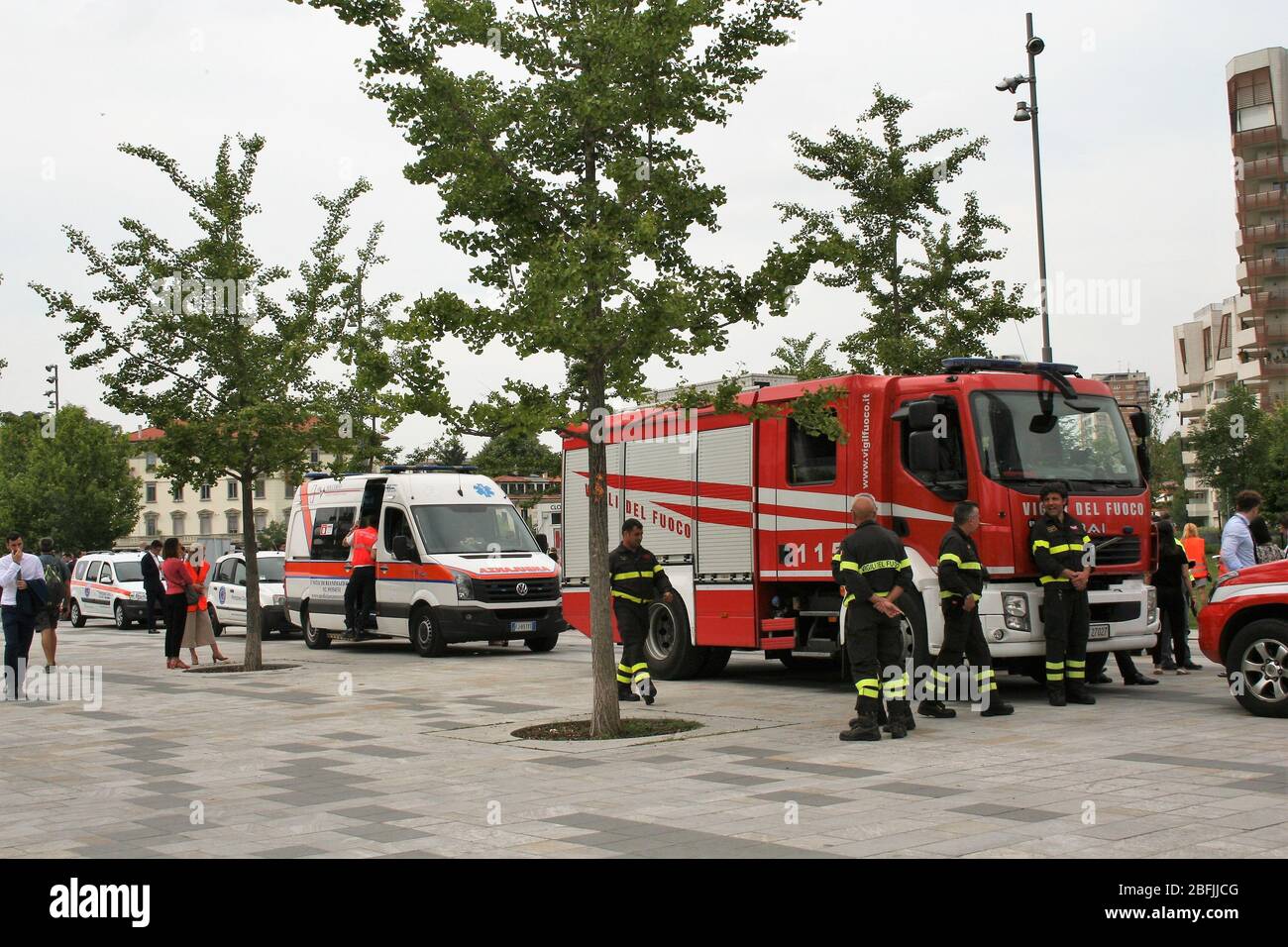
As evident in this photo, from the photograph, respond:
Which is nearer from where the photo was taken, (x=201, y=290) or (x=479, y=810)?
(x=479, y=810)

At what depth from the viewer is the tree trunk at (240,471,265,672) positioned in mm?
18750

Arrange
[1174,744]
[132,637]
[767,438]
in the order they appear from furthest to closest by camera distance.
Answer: [132,637] → [767,438] → [1174,744]

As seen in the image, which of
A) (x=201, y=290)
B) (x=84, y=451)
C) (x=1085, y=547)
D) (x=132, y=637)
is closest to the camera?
(x=1085, y=547)

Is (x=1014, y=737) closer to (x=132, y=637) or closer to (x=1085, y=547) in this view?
(x=1085, y=547)

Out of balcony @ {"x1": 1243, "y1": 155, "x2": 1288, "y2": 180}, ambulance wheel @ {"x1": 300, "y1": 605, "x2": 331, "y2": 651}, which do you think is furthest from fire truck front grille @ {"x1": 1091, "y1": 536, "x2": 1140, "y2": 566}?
balcony @ {"x1": 1243, "y1": 155, "x2": 1288, "y2": 180}

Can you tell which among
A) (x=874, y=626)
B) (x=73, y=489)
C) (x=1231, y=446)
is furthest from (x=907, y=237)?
(x=73, y=489)

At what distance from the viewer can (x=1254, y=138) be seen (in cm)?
8338

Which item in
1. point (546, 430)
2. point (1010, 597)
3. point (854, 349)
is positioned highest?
point (854, 349)

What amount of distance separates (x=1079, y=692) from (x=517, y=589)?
403 inches

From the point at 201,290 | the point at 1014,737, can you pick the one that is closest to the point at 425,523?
the point at 201,290

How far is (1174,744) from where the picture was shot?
32.0 ft

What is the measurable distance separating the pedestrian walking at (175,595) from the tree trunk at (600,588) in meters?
9.54

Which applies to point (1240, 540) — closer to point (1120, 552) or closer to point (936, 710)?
point (1120, 552)

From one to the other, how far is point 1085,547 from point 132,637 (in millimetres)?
23411
